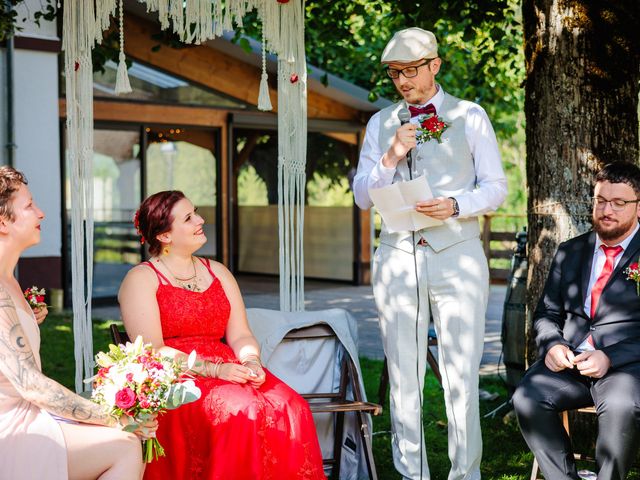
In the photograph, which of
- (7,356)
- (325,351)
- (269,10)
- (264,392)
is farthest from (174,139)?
(7,356)

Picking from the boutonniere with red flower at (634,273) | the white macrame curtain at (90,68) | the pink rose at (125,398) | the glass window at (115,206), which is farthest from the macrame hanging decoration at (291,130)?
the glass window at (115,206)

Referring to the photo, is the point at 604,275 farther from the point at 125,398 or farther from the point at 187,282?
the point at 125,398

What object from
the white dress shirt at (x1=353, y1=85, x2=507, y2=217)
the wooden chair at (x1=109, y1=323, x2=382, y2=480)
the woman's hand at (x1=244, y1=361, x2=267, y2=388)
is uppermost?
the white dress shirt at (x1=353, y1=85, x2=507, y2=217)

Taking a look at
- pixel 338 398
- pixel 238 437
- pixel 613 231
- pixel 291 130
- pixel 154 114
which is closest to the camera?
pixel 238 437

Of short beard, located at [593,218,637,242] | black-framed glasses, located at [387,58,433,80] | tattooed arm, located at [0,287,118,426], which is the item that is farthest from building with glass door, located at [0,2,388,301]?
tattooed arm, located at [0,287,118,426]

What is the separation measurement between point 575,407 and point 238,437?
4.79 ft

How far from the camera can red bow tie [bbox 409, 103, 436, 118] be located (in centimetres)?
410

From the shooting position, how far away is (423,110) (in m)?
4.11

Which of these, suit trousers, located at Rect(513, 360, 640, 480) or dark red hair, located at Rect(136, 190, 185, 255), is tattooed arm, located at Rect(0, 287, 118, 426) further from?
suit trousers, located at Rect(513, 360, 640, 480)

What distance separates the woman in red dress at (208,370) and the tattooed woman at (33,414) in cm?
66

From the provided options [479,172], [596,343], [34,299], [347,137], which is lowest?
[596,343]

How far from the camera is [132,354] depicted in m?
2.98

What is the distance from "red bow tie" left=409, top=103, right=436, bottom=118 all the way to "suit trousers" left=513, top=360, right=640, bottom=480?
1.24 metres

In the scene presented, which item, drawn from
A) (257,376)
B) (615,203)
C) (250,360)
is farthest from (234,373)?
(615,203)
